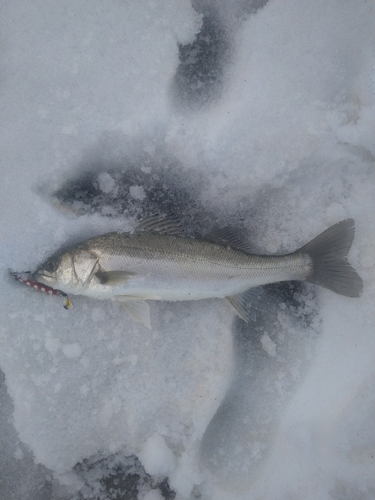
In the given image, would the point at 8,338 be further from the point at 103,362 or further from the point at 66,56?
the point at 66,56

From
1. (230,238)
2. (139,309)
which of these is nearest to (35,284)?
(139,309)

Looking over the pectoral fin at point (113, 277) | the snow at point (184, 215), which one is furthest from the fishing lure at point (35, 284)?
the pectoral fin at point (113, 277)

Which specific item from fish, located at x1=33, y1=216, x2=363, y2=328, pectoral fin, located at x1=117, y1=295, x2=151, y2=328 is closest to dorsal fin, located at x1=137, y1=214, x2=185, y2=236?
fish, located at x1=33, y1=216, x2=363, y2=328

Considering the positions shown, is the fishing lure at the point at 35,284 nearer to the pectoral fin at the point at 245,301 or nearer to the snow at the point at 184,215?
the snow at the point at 184,215

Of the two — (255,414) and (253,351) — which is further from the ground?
(253,351)

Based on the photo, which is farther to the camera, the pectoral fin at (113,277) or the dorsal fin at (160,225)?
the dorsal fin at (160,225)

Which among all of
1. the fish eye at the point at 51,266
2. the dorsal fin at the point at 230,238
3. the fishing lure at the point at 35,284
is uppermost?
the dorsal fin at the point at 230,238

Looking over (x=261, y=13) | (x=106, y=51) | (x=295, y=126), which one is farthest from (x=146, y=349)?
(x=261, y=13)
